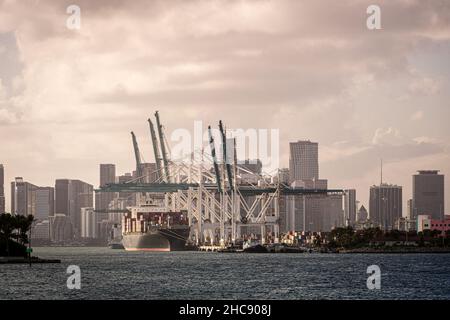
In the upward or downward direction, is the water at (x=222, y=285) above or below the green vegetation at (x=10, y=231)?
below

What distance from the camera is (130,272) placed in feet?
421

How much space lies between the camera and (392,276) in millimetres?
118938

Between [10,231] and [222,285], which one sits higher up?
[10,231]

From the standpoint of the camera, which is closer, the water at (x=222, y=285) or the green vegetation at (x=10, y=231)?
the water at (x=222, y=285)

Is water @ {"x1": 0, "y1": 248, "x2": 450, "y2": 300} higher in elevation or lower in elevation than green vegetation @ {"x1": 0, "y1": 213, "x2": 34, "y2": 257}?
lower

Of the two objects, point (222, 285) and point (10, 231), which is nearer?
point (222, 285)

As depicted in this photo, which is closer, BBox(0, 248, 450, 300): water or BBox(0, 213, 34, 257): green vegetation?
BBox(0, 248, 450, 300): water
